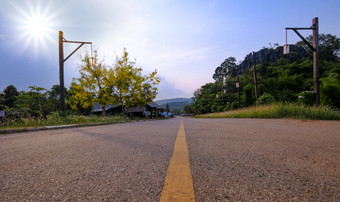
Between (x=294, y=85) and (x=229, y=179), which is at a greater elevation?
(x=294, y=85)

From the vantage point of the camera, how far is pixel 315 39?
10359mm

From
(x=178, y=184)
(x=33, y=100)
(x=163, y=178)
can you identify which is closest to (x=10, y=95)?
(x=33, y=100)

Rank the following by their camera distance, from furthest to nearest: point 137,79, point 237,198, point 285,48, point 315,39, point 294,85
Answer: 1. point 294,85
2. point 137,79
3. point 285,48
4. point 315,39
5. point 237,198

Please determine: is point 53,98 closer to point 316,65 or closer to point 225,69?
point 316,65

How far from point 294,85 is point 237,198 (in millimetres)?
40237

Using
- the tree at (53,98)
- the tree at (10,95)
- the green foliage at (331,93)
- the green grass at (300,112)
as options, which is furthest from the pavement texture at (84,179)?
the tree at (10,95)

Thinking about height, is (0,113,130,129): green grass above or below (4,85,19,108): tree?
below

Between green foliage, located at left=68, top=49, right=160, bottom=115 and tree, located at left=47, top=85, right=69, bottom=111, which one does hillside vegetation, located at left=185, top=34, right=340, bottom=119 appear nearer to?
green foliage, located at left=68, top=49, right=160, bottom=115

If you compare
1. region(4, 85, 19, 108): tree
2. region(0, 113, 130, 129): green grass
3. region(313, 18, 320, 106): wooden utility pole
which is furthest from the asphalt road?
region(4, 85, 19, 108): tree

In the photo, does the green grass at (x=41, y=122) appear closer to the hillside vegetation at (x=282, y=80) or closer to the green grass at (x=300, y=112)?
the green grass at (x=300, y=112)

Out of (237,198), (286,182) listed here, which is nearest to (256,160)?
(286,182)

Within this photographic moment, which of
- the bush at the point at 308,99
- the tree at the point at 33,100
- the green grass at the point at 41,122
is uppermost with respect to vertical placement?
the tree at the point at 33,100

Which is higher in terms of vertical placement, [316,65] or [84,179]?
[316,65]

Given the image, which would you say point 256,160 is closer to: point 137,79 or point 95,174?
point 95,174
